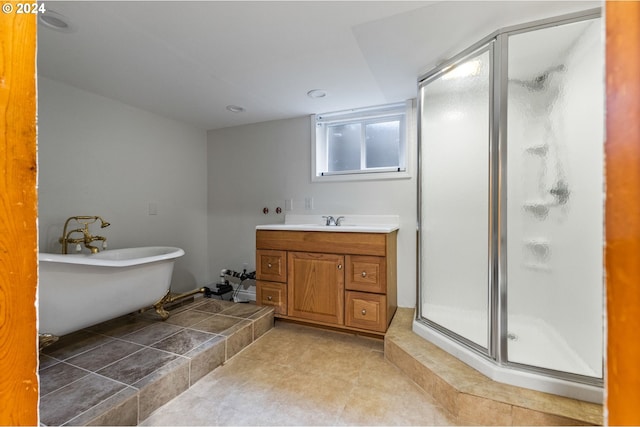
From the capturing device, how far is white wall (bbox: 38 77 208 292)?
6.56 feet

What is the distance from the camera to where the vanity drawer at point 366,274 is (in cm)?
198

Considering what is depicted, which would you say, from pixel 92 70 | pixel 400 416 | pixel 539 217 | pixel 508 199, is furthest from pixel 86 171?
pixel 539 217

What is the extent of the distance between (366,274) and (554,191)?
121 centimetres

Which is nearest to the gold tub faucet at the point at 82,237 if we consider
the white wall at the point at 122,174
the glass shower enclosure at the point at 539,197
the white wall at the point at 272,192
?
the white wall at the point at 122,174

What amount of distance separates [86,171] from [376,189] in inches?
96.2

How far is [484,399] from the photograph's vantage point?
1243 millimetres

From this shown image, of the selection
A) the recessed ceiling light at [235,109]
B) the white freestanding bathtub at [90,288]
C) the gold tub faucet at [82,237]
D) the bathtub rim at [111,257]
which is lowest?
the white freestanding bathtub at [90,288]

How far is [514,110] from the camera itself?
1.42 metres

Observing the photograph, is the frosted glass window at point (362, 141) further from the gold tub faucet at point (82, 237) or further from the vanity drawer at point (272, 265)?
the gold tub faucet at point (82, 237)

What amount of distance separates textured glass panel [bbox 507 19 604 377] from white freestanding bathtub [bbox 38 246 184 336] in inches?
89.2

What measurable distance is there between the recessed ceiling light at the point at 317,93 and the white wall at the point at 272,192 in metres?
0.47

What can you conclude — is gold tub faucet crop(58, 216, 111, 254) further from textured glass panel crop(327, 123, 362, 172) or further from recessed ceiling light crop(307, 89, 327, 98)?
textured glass panel crop(327, 123, 362, 172)

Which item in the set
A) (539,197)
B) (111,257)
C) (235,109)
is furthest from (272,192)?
(539,197)

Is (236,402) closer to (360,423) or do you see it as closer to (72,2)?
(360,423)
